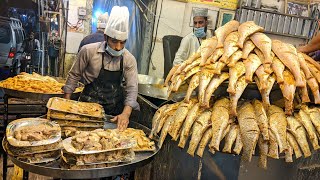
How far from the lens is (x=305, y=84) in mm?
1642

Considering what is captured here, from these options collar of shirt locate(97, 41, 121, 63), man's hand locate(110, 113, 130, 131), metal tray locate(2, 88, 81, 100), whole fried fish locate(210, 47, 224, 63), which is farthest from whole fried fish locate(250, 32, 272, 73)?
metal tray locate(2, 88, 81, 100)

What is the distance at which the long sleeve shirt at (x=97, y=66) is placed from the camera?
11.9 feet

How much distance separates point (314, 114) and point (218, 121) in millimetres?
586

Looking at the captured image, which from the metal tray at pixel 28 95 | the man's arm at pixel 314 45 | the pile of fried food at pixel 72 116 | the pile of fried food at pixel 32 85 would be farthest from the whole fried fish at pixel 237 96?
the pile of fried food at pixel 32 85

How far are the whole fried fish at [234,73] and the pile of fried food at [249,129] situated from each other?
18 centimetres

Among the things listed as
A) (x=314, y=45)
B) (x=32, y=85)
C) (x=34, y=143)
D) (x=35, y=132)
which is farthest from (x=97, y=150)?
(x=32, y=85)

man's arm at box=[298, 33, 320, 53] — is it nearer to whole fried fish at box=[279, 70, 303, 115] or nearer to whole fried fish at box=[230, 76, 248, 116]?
whole fried fish at box=[279, 70, 303, 115]

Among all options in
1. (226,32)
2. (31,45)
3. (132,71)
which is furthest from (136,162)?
(31,45)

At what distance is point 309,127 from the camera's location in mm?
1665

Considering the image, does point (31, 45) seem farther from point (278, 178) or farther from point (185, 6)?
point (278, 178)

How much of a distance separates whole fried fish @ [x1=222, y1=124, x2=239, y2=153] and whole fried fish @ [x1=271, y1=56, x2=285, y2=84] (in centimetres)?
35

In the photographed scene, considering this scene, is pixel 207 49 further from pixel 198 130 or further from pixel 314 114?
pixel 314 114

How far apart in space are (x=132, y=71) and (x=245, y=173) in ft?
7.16

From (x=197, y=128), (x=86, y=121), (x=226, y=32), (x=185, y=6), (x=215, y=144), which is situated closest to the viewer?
(x=215, y=144)
